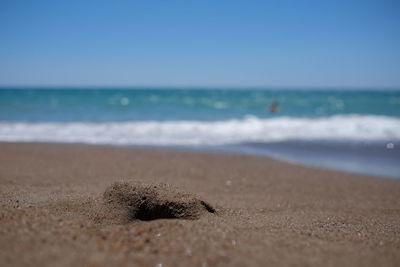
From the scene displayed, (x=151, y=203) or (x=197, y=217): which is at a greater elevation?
(x=151, y=203)

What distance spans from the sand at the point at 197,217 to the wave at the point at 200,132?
4.34 metres

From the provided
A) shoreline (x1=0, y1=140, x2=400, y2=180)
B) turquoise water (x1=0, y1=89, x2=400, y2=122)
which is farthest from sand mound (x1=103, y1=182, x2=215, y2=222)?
turquoise water (x1=0, y1=89, x2=400, y2=122)

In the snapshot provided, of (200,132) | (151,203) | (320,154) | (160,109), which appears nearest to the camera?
(151,203)

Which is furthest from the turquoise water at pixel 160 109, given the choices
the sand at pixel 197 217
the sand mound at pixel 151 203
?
the sand mound at pixel 151 203

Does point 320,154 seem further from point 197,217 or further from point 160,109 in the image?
point 160,109

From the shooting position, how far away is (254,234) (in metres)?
3.36

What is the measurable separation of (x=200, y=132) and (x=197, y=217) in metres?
10.8

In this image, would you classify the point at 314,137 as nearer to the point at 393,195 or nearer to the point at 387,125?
the point at 387,125

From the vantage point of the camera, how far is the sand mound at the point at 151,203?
4.04m

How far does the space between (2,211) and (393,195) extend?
280 inches

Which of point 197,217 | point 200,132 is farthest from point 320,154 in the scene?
point 197,217

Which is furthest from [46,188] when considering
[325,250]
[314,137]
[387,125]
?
[387,125]

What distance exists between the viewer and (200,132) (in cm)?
1484

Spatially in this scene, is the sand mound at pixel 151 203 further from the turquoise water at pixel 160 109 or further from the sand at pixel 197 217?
the turquoise water at pixel 160 109
